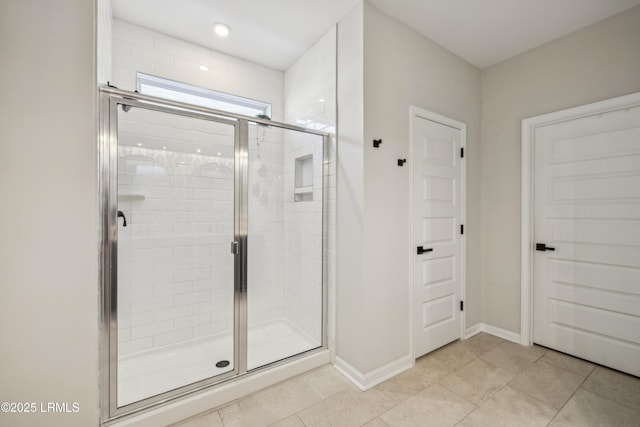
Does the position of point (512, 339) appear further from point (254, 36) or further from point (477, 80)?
point (254, 36)

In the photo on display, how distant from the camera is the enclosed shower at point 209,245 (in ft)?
6.44

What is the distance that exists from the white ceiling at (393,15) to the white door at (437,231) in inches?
30.7

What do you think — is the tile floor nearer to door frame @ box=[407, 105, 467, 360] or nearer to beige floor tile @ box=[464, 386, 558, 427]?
beige floor tile @ box=[464, 386, 558, 427]

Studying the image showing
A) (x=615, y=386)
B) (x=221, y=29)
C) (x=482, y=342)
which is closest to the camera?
(x=615, y=386)

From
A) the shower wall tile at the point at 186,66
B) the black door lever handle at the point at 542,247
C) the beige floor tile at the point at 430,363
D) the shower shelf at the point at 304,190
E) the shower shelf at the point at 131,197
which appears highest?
the shower wall tile at the point at 186,66

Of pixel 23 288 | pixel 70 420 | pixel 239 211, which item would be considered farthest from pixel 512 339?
pixel 23 288

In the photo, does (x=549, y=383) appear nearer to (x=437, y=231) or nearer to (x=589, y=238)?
(x=589, y=238)

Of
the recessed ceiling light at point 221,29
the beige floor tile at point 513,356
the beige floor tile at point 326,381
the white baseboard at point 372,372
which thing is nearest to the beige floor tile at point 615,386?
the beige floor tile at point 513,356

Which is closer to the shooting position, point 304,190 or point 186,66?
point 186,66

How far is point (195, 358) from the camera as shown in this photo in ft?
7.30

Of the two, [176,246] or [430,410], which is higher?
[176,246]

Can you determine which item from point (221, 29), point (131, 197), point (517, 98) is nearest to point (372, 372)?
point (131, 197)

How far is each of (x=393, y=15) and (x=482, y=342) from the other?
126 inches

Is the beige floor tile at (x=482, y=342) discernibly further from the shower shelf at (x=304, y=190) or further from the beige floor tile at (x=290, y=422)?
the shower shelf at (x=304, y=190)
